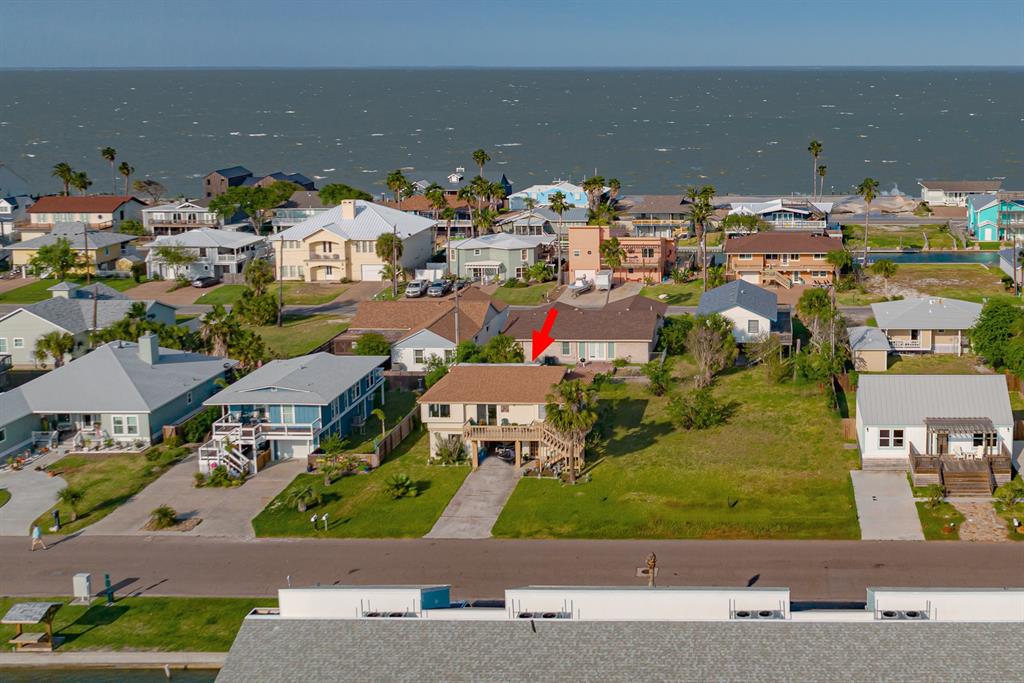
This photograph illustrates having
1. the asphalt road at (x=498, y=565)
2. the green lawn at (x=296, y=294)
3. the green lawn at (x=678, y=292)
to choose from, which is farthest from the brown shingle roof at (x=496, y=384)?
the green lawn at (x=296, y=294)

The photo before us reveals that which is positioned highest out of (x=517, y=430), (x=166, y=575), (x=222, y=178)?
(x=222, y=178)

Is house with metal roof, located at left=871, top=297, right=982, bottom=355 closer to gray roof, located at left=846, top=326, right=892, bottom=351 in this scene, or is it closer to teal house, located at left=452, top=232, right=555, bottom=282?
gray roof, located at left=846, top=326, right=892, bottom=351

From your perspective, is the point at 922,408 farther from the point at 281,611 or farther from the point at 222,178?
the point at 222,178

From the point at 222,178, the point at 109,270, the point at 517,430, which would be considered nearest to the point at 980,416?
the point at 517,430

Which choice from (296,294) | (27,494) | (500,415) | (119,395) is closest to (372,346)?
(119,395)

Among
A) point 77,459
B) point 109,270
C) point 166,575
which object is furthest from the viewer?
point 109,270

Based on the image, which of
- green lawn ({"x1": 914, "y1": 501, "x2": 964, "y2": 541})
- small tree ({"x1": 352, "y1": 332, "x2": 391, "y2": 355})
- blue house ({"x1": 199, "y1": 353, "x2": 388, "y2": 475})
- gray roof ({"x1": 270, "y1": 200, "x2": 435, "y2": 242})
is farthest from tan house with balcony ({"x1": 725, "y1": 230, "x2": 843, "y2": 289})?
green lawn ({"x1": 914, "y1": 501, "x2": 964, "y2": 541})

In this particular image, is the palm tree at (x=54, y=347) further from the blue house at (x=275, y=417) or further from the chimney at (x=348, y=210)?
the chimney at (x=348, y=210)

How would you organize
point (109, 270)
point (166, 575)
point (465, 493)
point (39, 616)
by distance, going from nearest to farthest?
point (39, 616) → point (166, 575) → point (465, 493) → point (109, 270)
